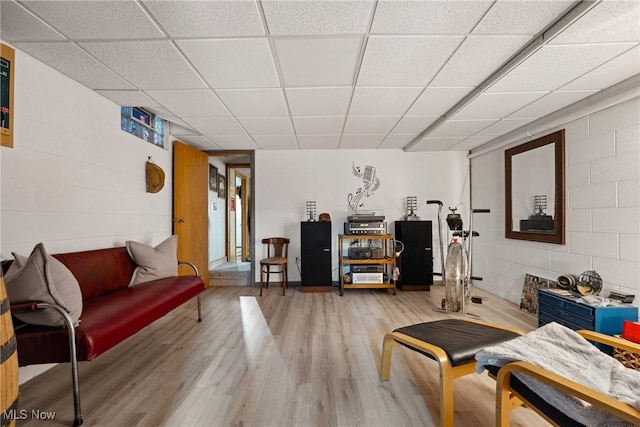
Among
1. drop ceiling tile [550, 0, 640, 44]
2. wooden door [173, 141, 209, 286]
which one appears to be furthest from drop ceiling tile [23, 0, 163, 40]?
drop ceiling tile [550, 0, 640, 44]

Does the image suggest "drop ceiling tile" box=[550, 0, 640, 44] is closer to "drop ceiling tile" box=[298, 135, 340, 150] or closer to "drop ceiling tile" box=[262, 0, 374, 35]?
"drop ceiling tile" box=[262, 0, 374, 35]

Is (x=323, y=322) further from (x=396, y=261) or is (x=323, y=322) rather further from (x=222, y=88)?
(x=222, y=88)

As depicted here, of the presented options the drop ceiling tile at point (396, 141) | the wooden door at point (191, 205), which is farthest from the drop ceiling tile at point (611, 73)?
the wooden door at point (191, 205)

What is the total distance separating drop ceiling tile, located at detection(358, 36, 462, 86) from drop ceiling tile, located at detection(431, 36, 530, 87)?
85 mm

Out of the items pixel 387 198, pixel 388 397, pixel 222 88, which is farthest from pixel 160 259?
pixel 387 198

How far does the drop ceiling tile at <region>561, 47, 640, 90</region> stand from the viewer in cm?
209

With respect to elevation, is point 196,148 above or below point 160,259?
above

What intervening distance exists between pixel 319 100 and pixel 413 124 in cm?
145

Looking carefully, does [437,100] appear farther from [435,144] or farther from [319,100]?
[435,144]

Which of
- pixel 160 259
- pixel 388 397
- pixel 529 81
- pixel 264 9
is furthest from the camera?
pixel 160 259

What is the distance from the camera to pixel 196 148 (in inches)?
186

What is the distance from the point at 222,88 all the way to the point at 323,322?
8.70 ft

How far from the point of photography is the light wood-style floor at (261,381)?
5.40 feet

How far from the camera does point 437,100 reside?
2.88m
